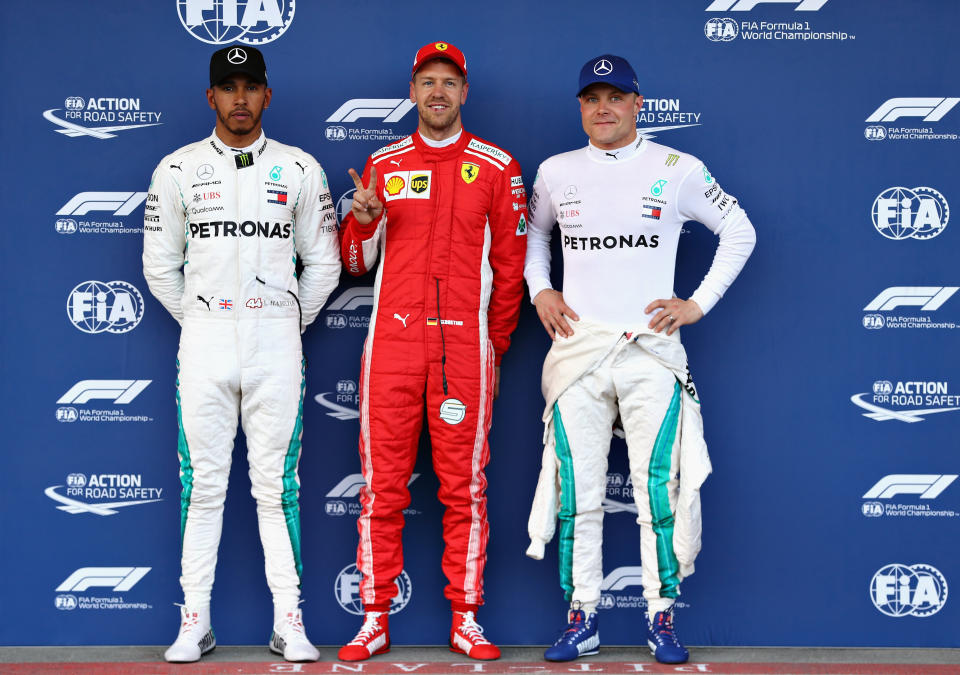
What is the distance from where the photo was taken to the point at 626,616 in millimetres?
3531

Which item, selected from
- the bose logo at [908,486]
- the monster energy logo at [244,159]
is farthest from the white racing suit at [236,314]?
the bose logo at [908,486]

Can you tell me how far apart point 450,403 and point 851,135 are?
1805mm

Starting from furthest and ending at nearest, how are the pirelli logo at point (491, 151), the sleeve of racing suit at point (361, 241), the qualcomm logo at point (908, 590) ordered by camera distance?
the qualcomm logo at point (908, 590) → the pirelli logo at point (491, 151) → the sleeve of racing suit at point (361, 241)

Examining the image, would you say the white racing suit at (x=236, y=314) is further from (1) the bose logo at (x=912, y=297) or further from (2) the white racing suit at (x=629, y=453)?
(1) the bose logo at (x=912, y=297)

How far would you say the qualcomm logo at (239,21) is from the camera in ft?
11.6

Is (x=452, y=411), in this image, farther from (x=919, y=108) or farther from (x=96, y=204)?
(x=919, y=108)

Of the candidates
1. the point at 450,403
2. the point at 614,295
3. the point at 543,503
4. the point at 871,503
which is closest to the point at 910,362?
the point at 871,503

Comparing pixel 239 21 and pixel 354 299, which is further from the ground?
pixel 239 21

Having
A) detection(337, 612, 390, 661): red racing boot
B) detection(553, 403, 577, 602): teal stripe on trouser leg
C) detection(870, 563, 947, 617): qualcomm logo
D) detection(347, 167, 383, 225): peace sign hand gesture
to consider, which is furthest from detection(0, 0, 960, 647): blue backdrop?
detection(347, 167, 383, 225): peace sign hand gesture

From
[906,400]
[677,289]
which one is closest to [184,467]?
[677,289]

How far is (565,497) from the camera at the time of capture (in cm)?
325

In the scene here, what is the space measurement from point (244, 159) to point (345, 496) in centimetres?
128

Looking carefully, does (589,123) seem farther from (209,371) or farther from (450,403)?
(209,371)

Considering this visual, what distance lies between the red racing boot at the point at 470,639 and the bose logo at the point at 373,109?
1842 millimetres
